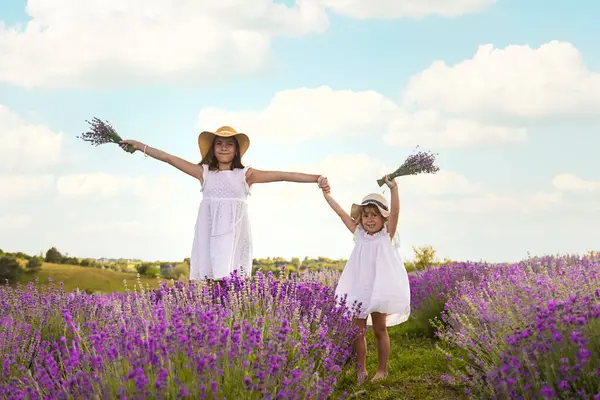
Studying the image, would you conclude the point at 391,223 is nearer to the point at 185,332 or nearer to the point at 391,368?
the point at 391,368

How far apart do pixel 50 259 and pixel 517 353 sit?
9.88 meters

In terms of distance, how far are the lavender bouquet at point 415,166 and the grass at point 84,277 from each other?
6.00m

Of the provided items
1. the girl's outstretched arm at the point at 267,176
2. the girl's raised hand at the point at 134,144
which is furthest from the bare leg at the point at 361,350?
the girl's raised hand at the point at 134,144

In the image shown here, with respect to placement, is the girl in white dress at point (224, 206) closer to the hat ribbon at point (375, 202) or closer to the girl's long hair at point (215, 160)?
the girl's long hair at point (215, 160)

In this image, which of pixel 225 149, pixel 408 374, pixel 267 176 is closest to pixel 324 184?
pixel 267 176

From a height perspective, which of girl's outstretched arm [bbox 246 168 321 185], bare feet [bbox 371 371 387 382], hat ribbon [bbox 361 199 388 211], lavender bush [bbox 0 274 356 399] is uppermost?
girl's outstretched arm [bbox 246 168 321 185]

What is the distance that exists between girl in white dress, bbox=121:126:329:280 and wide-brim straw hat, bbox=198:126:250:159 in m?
0.01

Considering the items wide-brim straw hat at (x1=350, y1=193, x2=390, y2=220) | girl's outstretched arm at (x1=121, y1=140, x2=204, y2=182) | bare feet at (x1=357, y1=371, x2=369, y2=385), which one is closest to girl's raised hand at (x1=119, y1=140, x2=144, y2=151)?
girl's outstretched arm at (x1=121, y1=140, x2=204, y2=182)

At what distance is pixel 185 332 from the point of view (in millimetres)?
3324

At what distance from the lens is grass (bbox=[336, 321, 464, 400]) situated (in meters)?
5.15

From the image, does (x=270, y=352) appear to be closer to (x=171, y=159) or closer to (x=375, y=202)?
(x=375, y=202)

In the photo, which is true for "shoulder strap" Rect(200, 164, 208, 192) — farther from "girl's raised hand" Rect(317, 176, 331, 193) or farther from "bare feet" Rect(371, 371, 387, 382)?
"bare feet" Rect(371, 371, 387, 382)

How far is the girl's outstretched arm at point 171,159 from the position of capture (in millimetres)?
6691

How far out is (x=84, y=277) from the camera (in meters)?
11.0
